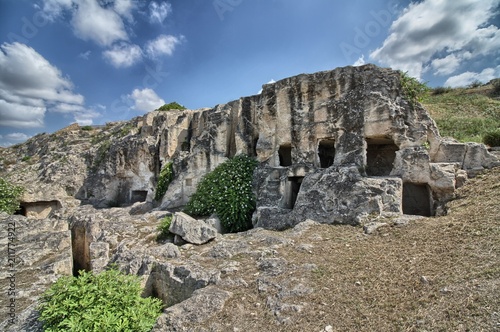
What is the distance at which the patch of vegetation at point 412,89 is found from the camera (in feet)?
31.8

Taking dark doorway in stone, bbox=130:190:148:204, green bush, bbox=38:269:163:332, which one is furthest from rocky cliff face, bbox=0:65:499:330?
green bush, bbox=38:269:163:332

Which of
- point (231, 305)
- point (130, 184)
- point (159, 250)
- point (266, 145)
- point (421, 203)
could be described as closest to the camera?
point (231, 305)

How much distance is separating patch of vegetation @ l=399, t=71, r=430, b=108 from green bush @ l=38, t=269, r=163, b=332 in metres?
10.5

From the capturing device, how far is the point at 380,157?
37.3 ft

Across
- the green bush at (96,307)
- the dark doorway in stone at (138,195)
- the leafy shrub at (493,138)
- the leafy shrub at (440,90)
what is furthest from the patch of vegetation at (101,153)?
the leafy shrub at (440,90)

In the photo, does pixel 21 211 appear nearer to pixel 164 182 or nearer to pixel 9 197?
pixel 9 197

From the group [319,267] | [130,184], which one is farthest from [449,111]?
[130,184]

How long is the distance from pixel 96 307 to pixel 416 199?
10170 millimetres

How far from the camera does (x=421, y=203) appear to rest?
9.50 meters

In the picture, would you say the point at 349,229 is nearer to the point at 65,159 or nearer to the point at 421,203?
the point at 421,203

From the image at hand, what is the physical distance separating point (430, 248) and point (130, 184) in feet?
58.6

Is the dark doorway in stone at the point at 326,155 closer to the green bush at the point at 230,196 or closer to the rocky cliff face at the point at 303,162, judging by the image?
the rocky cliff face at the point at 303,162

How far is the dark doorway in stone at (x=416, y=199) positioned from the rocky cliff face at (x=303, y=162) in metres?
0.03

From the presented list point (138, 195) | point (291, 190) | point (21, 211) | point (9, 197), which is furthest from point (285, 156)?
point (21, 211)
